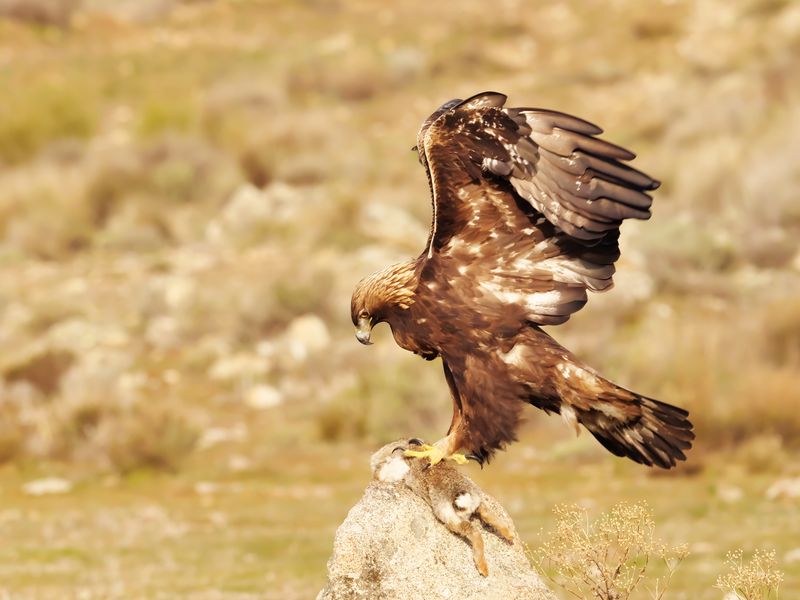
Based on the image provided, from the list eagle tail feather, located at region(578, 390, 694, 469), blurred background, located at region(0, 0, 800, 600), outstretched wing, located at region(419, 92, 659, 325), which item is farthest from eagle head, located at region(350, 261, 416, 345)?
blurred background, located at region(0, 0, 800, 600)

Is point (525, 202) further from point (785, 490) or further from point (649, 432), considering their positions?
point (785, 490)

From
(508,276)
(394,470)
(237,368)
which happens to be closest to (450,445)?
(394,470)

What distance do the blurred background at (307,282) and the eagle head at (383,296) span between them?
5136 mm

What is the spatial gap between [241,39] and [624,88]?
17.2 meters

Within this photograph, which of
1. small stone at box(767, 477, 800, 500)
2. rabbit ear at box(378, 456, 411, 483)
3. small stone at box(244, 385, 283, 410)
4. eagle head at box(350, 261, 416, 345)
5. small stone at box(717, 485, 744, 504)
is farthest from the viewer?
small stone at box(244, 385, 283, 410)

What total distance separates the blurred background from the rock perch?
4.22 metres

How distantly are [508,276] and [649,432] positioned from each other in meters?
1.02

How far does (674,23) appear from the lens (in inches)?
1704

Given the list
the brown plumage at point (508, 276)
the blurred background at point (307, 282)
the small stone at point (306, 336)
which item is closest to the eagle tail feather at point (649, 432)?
the brown plumage at point (508, 276)

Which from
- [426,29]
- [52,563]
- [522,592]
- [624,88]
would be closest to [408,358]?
[52,563]

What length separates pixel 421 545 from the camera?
6801mm

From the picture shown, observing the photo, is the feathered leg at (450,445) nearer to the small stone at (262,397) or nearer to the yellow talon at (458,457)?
the yellow talon at (458,457)

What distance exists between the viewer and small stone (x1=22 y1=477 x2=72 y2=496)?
57.1 feet

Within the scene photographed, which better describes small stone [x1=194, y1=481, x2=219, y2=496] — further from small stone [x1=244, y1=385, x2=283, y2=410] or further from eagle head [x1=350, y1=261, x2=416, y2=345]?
eagle head [x1=350, y1=261, x2=416, y2=345]
